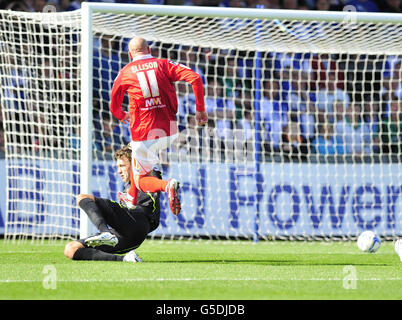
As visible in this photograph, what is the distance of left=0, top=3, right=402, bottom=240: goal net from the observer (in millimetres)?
9492

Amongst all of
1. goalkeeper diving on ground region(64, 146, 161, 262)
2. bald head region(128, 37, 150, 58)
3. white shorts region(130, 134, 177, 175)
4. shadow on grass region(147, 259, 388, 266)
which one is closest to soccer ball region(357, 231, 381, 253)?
shadow on grass region(147, 259, 388, 266)

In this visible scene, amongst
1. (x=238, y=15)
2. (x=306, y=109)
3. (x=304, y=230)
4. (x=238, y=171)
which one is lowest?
(x=304, y=230)

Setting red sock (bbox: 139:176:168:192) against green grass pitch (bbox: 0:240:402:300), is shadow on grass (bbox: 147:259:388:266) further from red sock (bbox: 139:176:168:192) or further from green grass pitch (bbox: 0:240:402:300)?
red sock (bbox: 139:176:168:192)

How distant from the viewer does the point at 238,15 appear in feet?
28.7

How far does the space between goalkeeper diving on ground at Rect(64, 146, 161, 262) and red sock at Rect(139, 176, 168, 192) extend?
6.7 inches

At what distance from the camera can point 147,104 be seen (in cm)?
698

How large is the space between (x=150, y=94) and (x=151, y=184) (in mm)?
814

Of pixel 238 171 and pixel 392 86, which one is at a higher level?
pixel 392 86

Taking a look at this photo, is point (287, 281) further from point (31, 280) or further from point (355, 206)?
point (355, 206)

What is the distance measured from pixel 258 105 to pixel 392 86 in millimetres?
2718

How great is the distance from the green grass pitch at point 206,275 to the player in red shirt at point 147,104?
0.88 meters

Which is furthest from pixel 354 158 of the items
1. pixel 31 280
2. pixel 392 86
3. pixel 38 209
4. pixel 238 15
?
pixel 31 280

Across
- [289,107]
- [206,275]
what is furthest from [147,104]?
[289,107]

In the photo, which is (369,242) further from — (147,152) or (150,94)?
(150,94)
